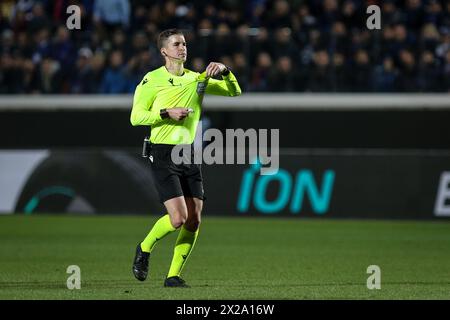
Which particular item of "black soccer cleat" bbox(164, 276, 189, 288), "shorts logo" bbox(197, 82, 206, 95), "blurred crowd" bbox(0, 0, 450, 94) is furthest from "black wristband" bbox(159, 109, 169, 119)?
"blurred crowd" bbox(0, 0, 450, 94)

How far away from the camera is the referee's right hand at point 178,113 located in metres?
9.72

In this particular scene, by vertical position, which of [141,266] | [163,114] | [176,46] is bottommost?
[141,266]

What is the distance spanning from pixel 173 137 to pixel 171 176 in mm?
395

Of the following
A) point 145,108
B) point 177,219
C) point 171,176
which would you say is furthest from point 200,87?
point 177,219

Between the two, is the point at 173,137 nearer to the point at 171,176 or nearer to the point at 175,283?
the point at 171,176

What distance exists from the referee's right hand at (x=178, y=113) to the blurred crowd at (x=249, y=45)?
1078 centimetres

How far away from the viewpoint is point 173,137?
33.2 ft

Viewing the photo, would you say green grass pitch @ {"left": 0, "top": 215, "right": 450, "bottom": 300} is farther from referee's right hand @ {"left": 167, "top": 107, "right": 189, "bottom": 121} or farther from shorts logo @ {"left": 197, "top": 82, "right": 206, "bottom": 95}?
shorts logo @ {"left": 197, "top": 82, "right": 206, "bottom": 95}

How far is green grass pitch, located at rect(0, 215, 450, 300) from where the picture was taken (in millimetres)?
9938

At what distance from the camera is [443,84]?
795 inches

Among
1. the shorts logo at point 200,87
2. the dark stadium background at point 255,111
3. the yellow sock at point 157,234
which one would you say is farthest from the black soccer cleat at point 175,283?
the dark stadium background at point 255,111

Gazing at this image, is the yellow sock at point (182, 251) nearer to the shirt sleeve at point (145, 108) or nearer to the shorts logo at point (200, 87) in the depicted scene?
the shirt sleeve at point (145, 108)

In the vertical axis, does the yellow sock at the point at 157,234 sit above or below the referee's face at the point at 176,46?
below
